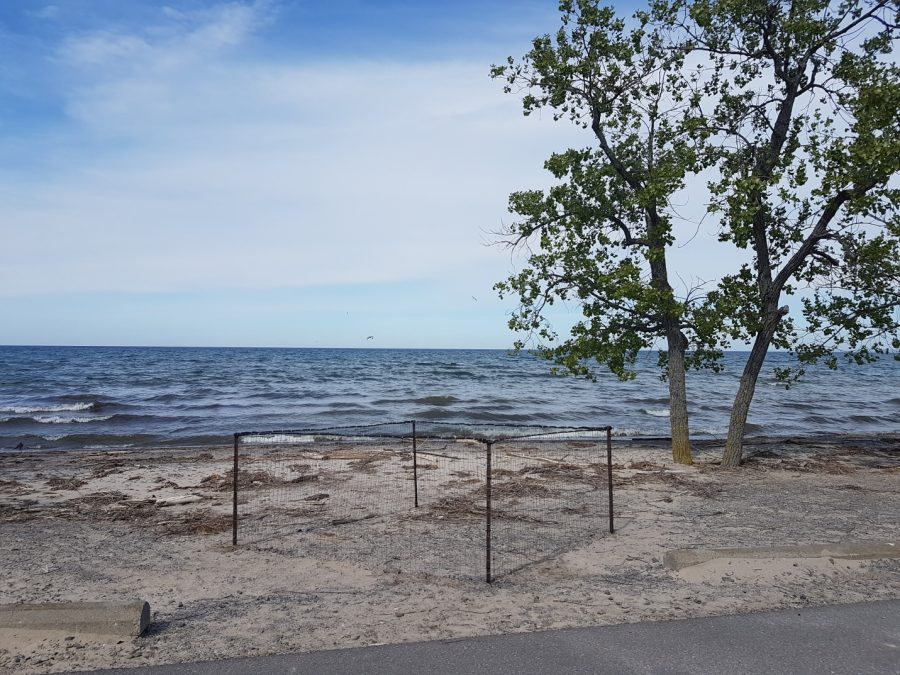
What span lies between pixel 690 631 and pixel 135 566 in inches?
221

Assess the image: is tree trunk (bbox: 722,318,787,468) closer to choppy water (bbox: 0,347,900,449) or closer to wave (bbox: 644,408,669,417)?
choppy water (bbox: 0,347,900,449)

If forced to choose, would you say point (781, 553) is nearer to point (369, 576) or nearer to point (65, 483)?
point (369, 576)

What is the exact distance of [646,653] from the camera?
4500 mm

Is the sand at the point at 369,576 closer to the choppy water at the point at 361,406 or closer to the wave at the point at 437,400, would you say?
the choppy water at the point at 361,406

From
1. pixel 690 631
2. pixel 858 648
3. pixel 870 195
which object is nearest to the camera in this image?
pixel 858 648

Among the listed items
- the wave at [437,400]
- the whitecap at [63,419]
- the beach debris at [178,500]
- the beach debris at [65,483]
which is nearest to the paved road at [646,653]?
the beach debris at [178,500]

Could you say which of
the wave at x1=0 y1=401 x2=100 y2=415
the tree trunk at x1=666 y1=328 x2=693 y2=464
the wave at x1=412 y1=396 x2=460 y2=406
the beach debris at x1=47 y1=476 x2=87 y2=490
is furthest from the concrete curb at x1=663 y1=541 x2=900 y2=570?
the wave at x1=0 y1=401 x2=100 y2=415

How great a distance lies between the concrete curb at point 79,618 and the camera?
4719 millimetres

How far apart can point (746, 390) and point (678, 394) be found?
1.27 meters

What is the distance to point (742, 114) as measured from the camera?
12.5 metres

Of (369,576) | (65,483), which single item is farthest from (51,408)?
(369,576)

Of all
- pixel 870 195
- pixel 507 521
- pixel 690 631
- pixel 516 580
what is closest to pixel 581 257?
pixel 870 195

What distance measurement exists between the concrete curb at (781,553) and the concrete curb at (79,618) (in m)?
4.97

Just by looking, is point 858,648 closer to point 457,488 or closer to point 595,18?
point 457,488
